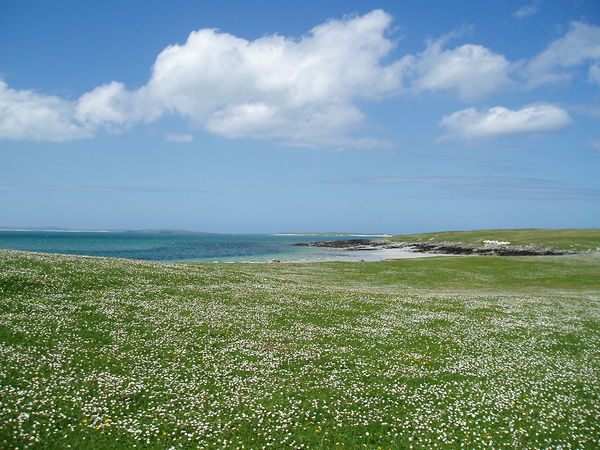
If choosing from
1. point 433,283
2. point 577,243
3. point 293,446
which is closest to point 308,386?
point 293,446

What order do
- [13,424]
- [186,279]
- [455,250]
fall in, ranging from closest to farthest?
[13,424] < [186,279] < [455,250]

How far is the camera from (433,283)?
58.9 meters

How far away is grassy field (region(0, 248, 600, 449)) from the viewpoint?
1327 centimetres

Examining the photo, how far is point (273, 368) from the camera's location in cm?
1873

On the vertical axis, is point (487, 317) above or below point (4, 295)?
below

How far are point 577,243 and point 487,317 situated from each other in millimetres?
122476

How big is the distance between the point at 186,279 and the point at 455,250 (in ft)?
405

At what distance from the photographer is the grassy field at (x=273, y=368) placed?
1327cm

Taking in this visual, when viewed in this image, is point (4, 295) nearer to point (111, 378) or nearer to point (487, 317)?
point (111, 378)

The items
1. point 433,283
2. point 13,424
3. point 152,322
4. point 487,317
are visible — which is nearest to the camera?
point 13,424

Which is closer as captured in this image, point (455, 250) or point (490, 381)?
point (490, 381)

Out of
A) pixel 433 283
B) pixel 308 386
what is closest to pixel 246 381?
pixel 308 386

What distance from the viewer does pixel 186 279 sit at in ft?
134

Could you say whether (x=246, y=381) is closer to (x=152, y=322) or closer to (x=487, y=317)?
(x=152, y=322)
